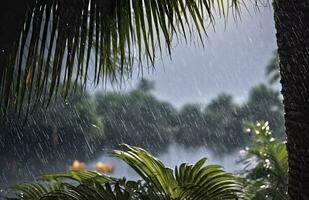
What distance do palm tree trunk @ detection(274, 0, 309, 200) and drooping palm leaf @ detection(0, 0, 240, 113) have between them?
0.27 meters

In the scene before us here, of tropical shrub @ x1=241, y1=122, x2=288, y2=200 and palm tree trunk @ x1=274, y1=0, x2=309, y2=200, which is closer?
palm tree trunk @ x1=274, y1=0, x2=309, y2=200

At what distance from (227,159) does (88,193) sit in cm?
1013

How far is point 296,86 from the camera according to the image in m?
2.03

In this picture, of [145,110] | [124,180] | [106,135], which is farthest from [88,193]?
[145,110]

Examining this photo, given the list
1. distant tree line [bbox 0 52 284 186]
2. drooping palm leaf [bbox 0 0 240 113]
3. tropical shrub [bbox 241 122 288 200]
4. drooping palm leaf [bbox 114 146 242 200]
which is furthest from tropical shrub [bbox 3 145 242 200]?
distant tree line [bbox 0 52 284 186]

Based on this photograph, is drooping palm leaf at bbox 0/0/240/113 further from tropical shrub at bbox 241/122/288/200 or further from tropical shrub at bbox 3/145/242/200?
tropical shrub at bbox 241/122/288/200

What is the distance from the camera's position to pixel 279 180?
5945 millimetres

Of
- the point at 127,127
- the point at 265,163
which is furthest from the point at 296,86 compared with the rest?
the point at 127,127

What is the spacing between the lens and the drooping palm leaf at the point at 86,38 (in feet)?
5.74

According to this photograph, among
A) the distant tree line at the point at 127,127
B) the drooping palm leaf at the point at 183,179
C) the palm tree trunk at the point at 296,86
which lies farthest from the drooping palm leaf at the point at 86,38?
the distant tree line at the point at 127,127

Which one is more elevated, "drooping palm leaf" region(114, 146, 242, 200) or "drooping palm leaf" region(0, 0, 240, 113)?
"drooping palm leaf" region(0, 0, 240, 113)

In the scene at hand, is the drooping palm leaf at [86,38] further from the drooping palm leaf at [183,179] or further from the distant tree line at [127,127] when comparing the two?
the distant tree line at [127,127]

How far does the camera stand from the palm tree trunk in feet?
6.51

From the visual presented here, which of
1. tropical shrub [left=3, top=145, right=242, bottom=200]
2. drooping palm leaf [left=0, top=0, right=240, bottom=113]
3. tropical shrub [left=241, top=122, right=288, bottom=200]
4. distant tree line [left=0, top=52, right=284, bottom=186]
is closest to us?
drooping palm leaf [left=0, top=0, right=240, bottom=113]
